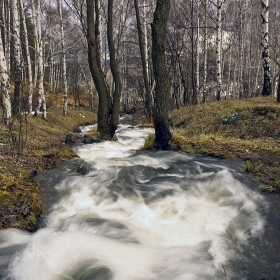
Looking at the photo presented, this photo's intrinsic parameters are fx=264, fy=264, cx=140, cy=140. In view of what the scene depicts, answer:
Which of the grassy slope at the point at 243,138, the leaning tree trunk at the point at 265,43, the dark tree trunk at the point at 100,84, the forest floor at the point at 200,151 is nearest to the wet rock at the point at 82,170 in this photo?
the forest floor at the point at 200,151

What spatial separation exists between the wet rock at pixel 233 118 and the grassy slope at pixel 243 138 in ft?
0.40

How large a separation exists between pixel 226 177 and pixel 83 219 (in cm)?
267

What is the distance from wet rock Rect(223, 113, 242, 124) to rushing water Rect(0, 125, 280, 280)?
3.89m

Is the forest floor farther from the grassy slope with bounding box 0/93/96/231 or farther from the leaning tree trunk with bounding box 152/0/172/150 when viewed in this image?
the leaning tree trunk with bounding box 152/0/172/150

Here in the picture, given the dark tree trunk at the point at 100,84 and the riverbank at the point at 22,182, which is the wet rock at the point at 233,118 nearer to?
the dark tree trunk at the point at 100,84

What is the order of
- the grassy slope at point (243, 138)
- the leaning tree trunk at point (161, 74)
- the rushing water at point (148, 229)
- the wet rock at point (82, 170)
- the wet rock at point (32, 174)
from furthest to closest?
the leaning tree trunk at point (161, 74)
the wet rock at point (82, 170)
the grassy slope at point (243, 138)
the wet rock at point (32, 174)
the rushing water at point (148, 229)

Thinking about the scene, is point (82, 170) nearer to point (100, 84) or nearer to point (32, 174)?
point (32, 174)

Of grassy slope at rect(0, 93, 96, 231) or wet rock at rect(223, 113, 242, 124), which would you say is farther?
wet rock at rect(223, 113, 242, 124)

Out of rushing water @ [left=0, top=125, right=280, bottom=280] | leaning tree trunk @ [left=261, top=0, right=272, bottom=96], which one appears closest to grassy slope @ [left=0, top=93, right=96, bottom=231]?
rushing water @ [left=0, top=125, right=280, bottom=280]

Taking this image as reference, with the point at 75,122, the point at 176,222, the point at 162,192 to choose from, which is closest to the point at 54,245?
the point at 176,222

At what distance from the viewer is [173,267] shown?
9.04 feet

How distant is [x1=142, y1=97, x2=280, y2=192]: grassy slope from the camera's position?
5117 mm

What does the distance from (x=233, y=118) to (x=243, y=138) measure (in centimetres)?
125

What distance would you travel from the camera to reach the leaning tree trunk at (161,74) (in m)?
6.61
